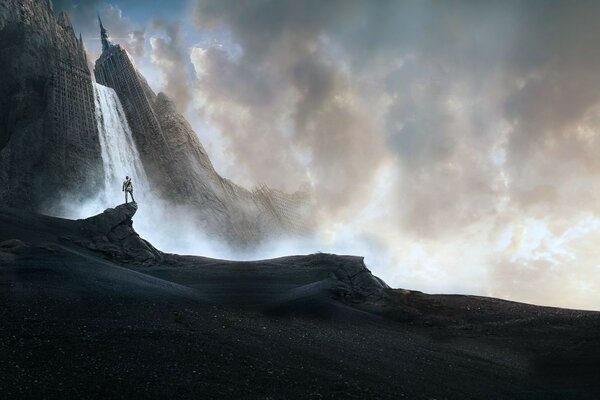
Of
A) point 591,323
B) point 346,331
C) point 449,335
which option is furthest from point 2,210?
point 591,323

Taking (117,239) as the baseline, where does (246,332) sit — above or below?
below

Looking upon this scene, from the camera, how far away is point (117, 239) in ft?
112

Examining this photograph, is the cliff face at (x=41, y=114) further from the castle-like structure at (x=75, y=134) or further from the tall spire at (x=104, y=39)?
the tall spire at (x=104, y=39)

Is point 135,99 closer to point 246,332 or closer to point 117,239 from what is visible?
point 117,239

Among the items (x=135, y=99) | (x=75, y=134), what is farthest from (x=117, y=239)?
(x=135, y=99)

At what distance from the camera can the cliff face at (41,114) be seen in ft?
153

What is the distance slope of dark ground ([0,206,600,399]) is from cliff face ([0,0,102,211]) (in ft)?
51.9

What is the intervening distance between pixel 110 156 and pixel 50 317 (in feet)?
131

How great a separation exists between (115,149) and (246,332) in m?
42.9

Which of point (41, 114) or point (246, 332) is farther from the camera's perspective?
point (41, 114)

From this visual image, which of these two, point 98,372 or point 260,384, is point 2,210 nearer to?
point 98,372

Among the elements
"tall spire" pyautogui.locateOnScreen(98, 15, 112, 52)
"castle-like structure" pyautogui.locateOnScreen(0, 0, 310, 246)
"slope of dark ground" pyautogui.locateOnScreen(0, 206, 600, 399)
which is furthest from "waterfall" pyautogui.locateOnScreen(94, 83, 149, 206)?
"slope of dark ground" pyautogui.locateOnScreen(0, 206, 600, 399)

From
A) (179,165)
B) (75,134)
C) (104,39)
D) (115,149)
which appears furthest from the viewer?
(104,39)

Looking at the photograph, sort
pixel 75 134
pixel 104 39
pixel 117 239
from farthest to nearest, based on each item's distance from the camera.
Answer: pixel 104 39
pixel 75 134
pixel 117 239
